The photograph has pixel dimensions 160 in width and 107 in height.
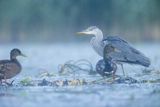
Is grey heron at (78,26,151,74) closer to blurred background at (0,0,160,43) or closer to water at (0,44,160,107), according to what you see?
water at (0,44,160,107)

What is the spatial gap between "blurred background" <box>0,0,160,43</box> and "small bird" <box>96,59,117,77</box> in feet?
23.8

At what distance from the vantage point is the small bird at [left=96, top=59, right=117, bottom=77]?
13.3 m

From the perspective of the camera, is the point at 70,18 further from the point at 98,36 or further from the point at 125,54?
the point at 125,54

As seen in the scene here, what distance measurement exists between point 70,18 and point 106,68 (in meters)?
9.06

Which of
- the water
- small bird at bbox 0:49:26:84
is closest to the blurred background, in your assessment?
the water

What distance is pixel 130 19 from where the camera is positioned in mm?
22219

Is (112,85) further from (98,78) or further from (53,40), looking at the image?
(53,40)

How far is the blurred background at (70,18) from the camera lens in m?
21.2

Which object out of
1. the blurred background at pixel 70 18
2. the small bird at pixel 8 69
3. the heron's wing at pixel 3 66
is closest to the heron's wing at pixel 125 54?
the small bird at pixel 8 69

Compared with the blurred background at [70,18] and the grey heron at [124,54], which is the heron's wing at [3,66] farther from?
the blurred background at [70,18]

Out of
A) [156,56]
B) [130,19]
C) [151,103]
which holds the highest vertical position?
[130,19]

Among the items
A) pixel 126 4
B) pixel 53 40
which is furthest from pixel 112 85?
pixel 126 4

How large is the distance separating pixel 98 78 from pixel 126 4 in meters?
9.46

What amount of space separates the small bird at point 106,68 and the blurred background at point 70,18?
23.8 ft
